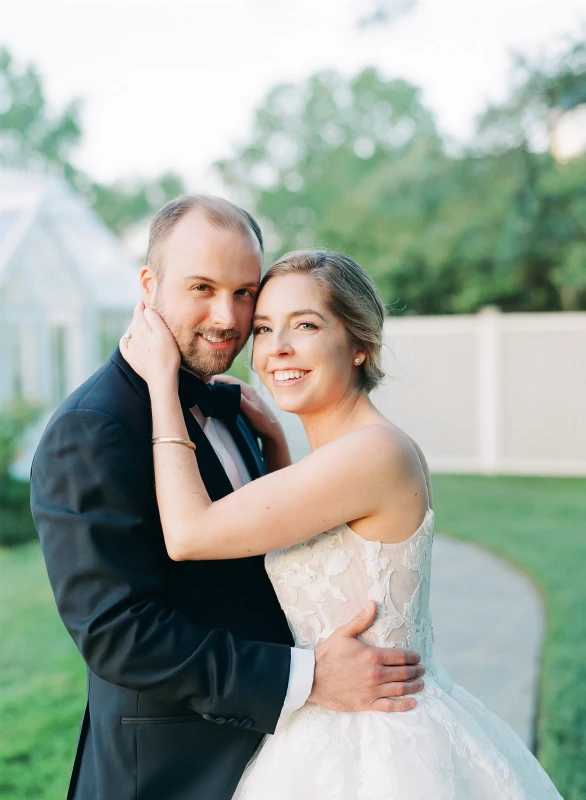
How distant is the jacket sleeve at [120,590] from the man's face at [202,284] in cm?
35

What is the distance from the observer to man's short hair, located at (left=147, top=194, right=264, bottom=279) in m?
2.14

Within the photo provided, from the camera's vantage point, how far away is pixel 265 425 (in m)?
2.82

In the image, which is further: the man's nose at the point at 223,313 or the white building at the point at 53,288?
the white building at the point at 53,288

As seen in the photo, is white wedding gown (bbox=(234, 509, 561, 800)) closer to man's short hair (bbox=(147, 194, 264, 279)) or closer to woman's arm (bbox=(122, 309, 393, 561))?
woman's arm (bbox=(122, 309, 393, 561))

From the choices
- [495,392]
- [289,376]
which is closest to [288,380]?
[289,376]

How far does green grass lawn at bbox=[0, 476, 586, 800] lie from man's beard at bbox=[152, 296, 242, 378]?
2.73m

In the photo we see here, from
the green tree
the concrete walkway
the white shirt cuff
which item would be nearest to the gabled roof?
the concrete walkway

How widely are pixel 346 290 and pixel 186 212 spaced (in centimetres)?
45

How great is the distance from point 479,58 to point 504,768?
44.6 feet

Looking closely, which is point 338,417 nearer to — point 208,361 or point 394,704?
point 208,361

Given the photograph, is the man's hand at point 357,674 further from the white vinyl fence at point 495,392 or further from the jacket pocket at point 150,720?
the white vinyl fence at point 495,392

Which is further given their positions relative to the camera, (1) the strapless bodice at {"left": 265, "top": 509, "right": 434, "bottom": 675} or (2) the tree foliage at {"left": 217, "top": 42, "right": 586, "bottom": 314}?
(2) the tree foliage at {"left": 217, "top": 42, "right": 586, "bottom": 314}

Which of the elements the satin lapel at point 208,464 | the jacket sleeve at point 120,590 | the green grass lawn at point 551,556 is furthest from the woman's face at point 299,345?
the green grass lawn at point 551,556

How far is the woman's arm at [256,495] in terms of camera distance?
1.94m
